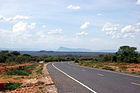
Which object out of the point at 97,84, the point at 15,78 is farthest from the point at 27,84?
the point at 15,78

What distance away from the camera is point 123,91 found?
12.8 meters

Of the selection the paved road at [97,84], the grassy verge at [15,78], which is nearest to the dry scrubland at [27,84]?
the grassy verge at [15,78]

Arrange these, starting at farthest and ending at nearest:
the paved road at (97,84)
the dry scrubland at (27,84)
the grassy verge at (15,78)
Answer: the grassy verge at (15,78) < the dry scrubland at (27,84) < the paved road at (97,84)

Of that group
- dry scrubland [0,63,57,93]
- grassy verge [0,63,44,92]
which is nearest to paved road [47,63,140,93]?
dry scrubland [0,63,57,93]

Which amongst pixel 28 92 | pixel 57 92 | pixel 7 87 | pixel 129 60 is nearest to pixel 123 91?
pixel 57 92

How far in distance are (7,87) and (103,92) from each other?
31.1ft

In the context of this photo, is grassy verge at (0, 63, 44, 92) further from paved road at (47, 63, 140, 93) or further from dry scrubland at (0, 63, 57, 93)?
paved road at (47, 63, 140, 93)

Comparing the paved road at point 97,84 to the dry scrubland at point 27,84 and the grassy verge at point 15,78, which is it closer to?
the dry scrubland at point 27,84

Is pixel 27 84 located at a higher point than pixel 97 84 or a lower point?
lower

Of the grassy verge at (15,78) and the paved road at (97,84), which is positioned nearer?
the paved road at (97,84)

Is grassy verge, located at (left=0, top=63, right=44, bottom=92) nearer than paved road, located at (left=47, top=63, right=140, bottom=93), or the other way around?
paved road, located at (left=47, top=63, right=140, bottom=93)

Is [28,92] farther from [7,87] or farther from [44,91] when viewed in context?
[7,87]

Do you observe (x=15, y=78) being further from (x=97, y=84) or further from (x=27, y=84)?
(x=97, y=84)

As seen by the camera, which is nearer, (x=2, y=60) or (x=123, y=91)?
(x=123, y=91)
